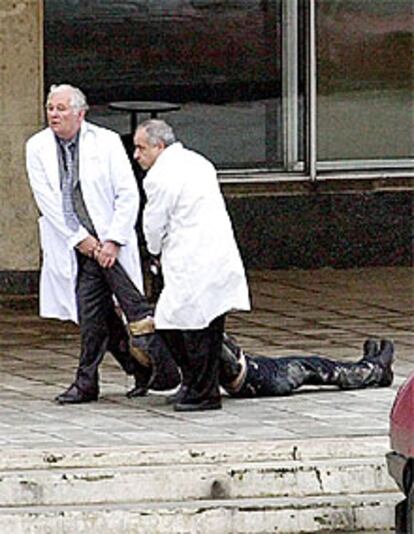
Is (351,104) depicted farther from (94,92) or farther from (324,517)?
(324,517)

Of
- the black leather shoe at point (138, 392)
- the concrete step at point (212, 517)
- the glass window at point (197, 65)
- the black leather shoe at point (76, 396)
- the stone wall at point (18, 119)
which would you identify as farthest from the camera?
the glass window at point (197, 65)

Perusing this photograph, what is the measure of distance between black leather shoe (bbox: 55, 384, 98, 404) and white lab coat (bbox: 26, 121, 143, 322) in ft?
2.10

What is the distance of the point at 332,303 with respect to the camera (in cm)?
1533

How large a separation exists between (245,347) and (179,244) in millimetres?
2568

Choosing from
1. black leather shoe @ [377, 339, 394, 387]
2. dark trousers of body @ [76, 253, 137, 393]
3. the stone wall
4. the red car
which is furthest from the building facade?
the red car

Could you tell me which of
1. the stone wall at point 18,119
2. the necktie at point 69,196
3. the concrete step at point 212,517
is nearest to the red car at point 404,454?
the concrete step at point 212,517

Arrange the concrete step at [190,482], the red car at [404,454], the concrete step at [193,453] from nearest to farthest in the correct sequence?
the red car at [404,454]
the concrete step at [190,482]
the concrete step at [193,453]

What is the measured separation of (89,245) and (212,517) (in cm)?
217

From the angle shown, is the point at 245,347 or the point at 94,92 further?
the point at 94,92

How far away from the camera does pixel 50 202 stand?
11.3m

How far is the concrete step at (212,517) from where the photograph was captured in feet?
31.5

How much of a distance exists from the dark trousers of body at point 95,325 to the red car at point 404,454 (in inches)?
131

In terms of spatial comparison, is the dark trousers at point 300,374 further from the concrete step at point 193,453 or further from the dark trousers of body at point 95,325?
the concrete step at point 193,453

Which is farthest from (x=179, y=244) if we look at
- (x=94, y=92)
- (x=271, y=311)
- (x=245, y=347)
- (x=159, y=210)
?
(x=94, y=92)
